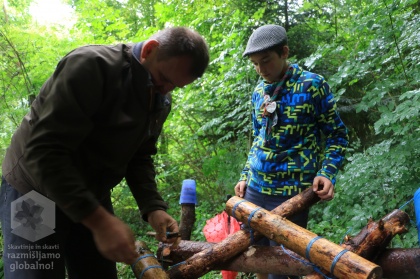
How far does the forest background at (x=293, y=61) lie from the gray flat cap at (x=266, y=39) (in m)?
1.25

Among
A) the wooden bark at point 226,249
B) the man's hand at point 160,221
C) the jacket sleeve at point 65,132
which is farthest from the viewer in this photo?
the wooden bark at point 226,249

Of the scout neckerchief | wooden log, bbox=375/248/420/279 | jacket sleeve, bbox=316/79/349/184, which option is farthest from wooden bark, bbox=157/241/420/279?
the scout neckerchief

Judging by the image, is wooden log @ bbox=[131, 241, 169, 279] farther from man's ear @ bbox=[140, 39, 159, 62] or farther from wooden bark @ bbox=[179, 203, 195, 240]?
man's ear @ bbox=[140, 39, 159, 62]

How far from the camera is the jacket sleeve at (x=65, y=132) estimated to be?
1.24m

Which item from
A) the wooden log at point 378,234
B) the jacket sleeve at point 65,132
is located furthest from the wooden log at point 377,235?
the jacket sleeve at point 65,132

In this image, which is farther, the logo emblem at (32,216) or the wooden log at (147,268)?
the wooden log at (147,268)

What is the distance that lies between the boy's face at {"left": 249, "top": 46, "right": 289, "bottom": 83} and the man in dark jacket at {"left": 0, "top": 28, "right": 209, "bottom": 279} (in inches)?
36.7

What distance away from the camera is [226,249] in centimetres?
239

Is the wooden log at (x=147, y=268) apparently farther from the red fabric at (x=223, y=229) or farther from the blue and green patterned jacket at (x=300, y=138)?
the blue and green patterned jacket at (x=300, y=138)

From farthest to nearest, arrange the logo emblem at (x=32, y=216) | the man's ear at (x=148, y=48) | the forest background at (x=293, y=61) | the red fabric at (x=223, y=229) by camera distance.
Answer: the forest background at (x=293, y=61)
the red fabric at (x=223, y=229)
the logo emblem at (x=32, y=216)
the man's ear at (x=148, y=48)

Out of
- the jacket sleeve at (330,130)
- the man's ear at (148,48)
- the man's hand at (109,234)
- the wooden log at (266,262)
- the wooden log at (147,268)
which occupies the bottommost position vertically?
the wooden log at (266,262)

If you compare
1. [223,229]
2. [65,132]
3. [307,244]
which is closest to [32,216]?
[65,132]

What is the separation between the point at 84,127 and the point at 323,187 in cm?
169

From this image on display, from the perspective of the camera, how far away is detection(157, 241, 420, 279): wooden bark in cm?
205
